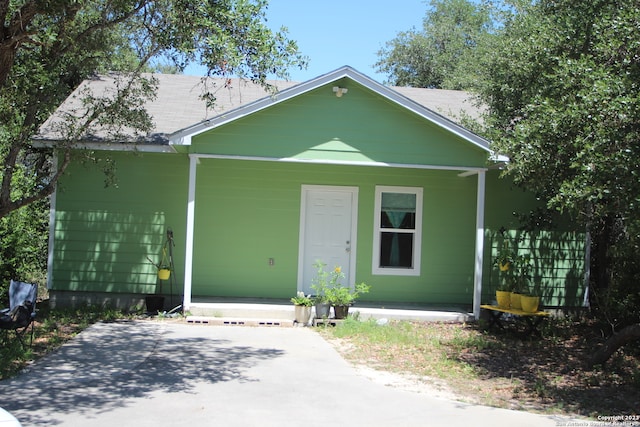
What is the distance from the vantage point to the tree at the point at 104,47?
7.81 metres

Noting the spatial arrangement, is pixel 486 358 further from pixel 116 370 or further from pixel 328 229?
pixel 116 370

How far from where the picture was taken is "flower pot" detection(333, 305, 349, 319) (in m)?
10.6

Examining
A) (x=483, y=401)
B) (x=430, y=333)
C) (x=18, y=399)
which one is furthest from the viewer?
(x=430, y=333)

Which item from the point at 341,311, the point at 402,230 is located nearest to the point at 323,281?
the point at 341,311

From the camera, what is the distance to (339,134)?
10836 mm

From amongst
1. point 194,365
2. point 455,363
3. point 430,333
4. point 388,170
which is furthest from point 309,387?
point 388,170

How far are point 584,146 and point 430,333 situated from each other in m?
4.52

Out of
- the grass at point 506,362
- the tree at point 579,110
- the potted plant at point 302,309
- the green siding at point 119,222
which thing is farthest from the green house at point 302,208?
the grass at point 506,362

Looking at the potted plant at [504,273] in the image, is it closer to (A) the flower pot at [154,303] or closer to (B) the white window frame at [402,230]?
(B) the white window frame at [402,230]

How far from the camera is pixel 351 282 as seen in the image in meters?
12.2

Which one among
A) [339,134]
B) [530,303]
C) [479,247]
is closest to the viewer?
[530,303]

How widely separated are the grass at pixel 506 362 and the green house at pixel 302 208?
1.66m

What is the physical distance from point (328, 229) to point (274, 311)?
2256 mm

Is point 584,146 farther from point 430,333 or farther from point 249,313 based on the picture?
point 249,313
